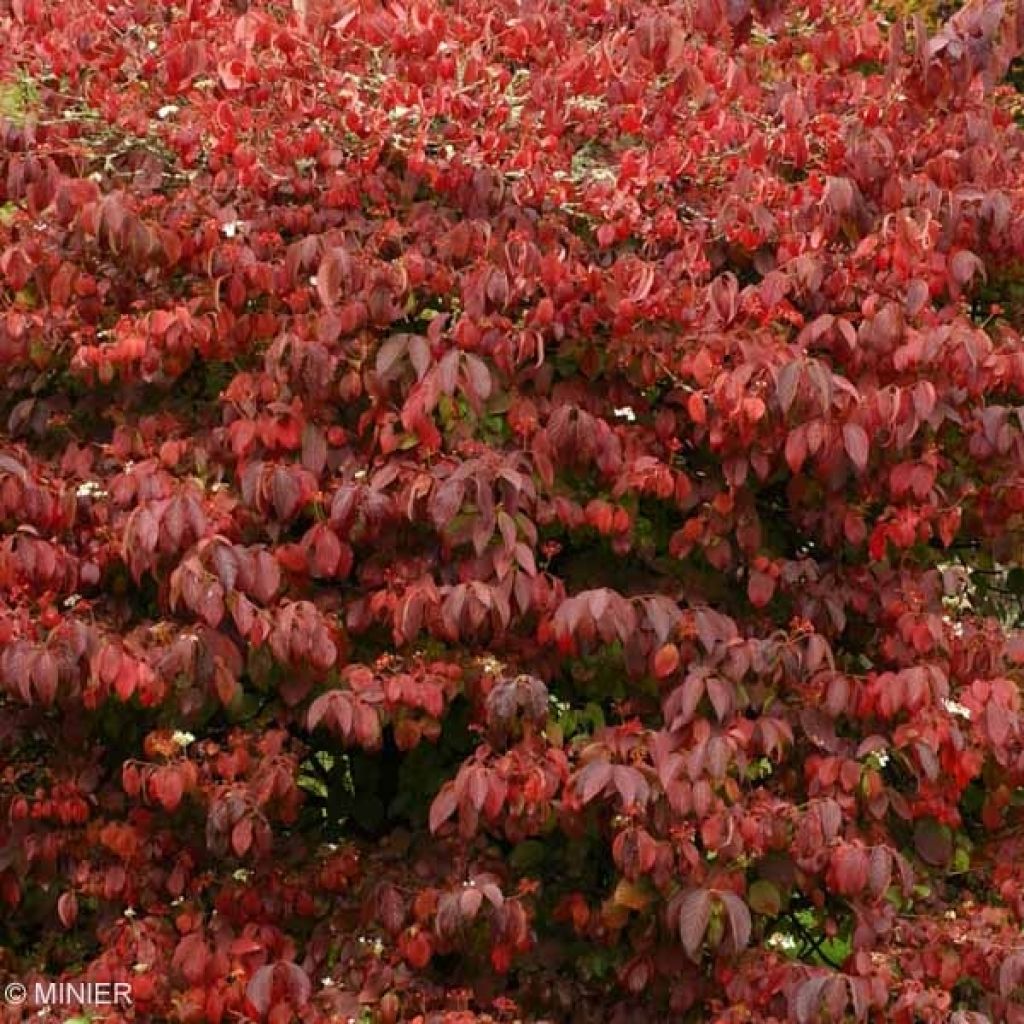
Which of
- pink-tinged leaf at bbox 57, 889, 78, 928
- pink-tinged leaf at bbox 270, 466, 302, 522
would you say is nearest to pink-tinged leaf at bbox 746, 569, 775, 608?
pink-tinged leaf at bbox 270, 466, 302, 522

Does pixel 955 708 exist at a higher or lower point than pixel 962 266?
lower

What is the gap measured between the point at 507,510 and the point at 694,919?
907mm

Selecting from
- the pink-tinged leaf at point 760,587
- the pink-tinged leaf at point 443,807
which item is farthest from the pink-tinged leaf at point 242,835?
the pink-tinged leaf at point 760,587

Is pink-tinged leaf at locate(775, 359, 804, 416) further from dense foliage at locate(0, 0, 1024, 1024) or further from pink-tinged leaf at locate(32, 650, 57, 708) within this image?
pink-tinged leaf at locate(32, 650, 57, 708)

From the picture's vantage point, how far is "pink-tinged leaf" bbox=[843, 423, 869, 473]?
3838mm

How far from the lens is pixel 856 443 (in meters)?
3.85

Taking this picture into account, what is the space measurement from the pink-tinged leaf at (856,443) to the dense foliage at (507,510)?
0.03 meters

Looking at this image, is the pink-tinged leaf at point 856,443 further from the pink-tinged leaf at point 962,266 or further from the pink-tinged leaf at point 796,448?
the pink-tinged leaf at point 962,266

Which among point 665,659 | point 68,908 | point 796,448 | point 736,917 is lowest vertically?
point 68,908

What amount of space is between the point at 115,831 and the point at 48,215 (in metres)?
1.41

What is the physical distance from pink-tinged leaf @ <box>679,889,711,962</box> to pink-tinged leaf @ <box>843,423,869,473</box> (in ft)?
3.07

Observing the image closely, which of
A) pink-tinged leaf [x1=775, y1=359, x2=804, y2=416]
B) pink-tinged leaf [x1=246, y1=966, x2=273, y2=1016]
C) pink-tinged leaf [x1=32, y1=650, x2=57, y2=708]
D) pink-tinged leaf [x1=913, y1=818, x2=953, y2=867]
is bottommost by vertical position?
pink-tinged leaf [x1=246, y1=966, x2=273, y2=1016]

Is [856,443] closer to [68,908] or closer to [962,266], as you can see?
[962,266]

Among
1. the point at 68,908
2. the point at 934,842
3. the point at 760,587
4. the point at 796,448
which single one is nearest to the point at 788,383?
the point at 796,448
